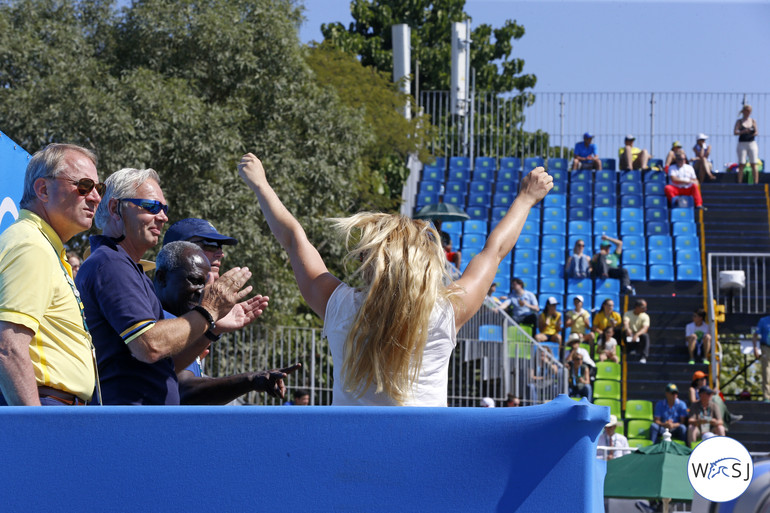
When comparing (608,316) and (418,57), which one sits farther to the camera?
A: (418,57)

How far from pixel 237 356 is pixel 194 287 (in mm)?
11692

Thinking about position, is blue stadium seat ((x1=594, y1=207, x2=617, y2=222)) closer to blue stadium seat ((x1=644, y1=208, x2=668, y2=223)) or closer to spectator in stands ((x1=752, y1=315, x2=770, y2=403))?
blue stadium seat ((x1=644, y1=208, x2=668, y2=223))

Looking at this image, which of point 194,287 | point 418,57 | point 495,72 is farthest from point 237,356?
point 495,72

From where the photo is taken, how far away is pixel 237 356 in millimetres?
15070

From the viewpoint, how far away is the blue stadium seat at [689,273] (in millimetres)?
19712

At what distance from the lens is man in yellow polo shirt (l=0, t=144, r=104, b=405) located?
2.72m

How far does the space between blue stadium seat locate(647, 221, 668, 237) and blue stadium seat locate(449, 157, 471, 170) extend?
5.40 meters

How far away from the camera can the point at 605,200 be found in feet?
75.6

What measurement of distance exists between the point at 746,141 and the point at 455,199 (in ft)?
22.6

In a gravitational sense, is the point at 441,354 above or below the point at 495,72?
below

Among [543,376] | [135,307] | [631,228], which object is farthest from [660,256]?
[135,307]

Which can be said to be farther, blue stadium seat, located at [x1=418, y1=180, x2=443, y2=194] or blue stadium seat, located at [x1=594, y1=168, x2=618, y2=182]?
blue stadium seat, located at [x1=594, y1=168, x2=618, y2=182]

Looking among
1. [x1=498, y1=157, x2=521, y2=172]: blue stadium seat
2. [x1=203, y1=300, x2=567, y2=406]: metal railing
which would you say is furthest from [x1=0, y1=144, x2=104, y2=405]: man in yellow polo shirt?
[x1=498, y1=157, x2=521, y2=172]: blue stadium seat

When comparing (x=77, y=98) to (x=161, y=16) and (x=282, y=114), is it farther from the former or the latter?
(x=282, y=114)
